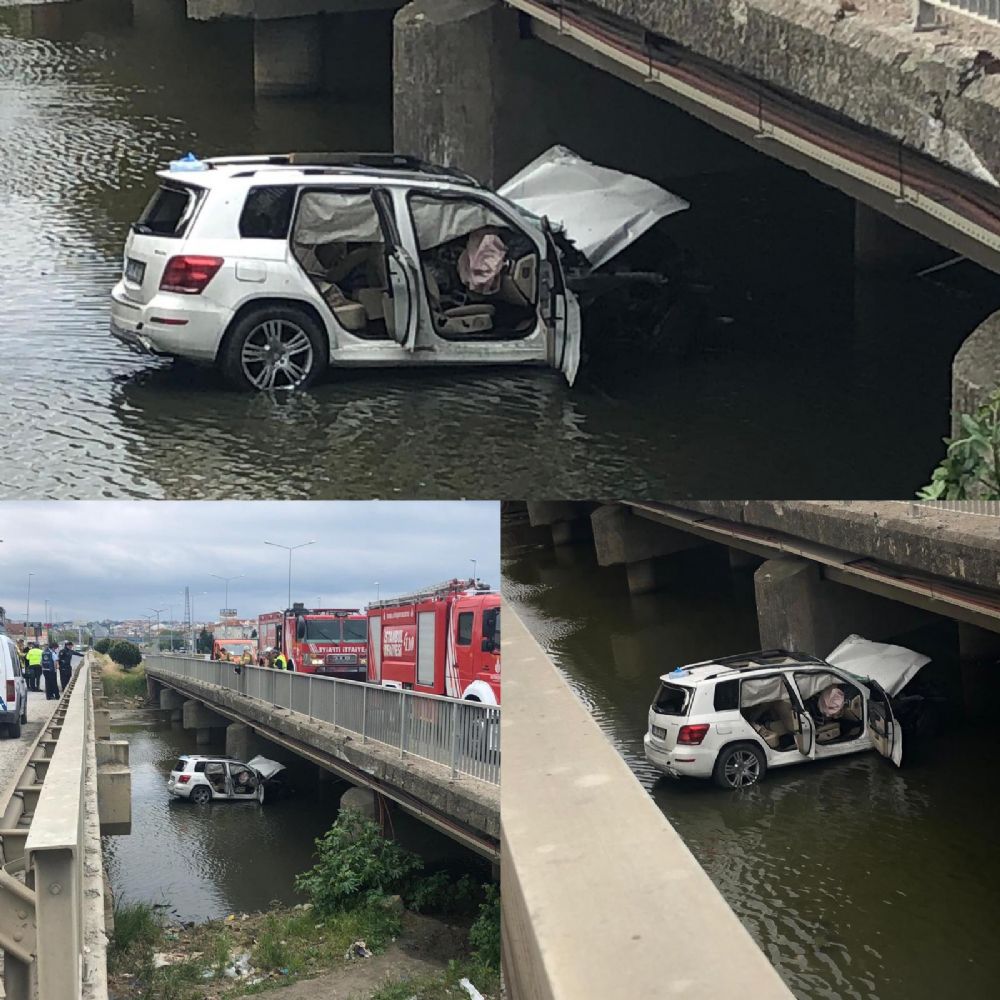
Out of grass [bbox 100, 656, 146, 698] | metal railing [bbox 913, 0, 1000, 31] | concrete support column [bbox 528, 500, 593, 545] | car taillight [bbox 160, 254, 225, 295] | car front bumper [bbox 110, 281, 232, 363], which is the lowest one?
grass [bbox 100, 656, 146, 698]

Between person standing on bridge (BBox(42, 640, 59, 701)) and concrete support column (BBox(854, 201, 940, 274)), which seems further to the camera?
concrete support column (BBox(854, 201, 940, 274))

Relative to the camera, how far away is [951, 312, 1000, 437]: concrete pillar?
6547mm

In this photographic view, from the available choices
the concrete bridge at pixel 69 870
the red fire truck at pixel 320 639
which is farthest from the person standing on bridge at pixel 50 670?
the red fire truck at pixel 320 639

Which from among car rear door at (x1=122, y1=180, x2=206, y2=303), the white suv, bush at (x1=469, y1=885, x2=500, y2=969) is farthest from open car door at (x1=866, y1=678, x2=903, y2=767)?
car rear door at (x1=122, y1=180, x2=206, y2=303)

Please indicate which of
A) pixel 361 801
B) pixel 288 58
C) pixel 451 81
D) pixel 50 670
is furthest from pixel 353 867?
pixel 288 58

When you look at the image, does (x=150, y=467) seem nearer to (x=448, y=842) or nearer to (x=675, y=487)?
(x=675, y=487)

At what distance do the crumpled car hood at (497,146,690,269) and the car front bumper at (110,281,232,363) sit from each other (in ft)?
7.32

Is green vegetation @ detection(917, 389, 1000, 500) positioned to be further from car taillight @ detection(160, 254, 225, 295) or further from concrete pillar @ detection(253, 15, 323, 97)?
concrete pillar @ detection(253, 15, 323, 97)

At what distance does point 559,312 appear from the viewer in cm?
962

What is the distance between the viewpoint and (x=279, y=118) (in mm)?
17438

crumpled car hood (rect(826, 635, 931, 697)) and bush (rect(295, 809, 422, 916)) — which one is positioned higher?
crumpled car hood (rect(826, 635, 931, 697))

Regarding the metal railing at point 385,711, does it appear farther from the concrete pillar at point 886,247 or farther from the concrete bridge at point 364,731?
the concrete pillar at point 886,247

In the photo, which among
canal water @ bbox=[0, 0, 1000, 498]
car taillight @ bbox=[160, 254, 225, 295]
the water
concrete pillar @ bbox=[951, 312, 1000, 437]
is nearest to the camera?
the water

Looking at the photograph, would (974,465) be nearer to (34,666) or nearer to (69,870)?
(69,870)
